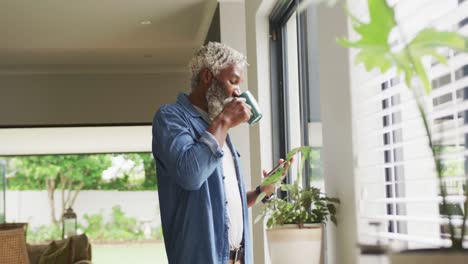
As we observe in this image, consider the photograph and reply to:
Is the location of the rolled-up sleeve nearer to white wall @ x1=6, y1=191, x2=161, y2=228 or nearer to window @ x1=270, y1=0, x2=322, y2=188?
window @ x1=270, y1=0, x2=322, y2=188

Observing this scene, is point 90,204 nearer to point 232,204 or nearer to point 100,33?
point 100,33

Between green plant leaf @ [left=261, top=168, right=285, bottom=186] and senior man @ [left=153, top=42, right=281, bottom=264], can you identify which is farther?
green plant leaf @ [left=261, top=168, right=285, bottom=186]

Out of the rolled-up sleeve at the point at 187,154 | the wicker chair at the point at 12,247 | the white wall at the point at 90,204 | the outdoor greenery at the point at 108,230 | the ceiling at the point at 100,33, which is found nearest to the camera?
the rolled-up sleeve at the point at 187,154

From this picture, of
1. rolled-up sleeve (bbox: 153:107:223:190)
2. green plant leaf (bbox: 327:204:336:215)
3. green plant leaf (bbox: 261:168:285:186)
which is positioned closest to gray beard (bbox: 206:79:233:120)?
rolled-up sleeve (bbox: 153:107:223:190)

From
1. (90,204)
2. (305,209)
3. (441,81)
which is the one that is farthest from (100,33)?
(90,204)

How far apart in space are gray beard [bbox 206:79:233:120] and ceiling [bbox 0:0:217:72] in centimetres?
343

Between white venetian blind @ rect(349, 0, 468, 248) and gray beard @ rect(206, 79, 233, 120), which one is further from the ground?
gray beard @ rect(206, 79, 233, 120)

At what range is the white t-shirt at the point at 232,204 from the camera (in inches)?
99.7

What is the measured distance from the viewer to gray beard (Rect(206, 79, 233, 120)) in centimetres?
254

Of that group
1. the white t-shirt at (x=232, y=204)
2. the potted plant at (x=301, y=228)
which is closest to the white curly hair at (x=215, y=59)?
the white t-shirt at (x=232, y=204)

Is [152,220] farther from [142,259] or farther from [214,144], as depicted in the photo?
[214,144]

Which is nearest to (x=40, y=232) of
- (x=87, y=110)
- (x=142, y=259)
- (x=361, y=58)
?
(x=142, y=259)

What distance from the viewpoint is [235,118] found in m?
2.36

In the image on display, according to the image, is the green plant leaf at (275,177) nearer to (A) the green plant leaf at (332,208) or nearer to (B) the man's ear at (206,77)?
(A) the green plant leaf at (332,208)
